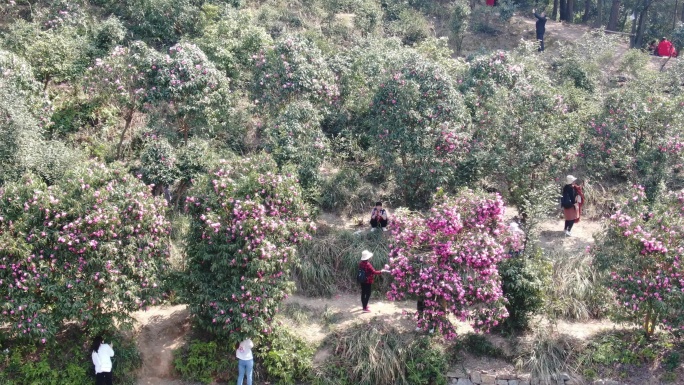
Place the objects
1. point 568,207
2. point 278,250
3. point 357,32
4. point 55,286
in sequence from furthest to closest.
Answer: point 357,32
point 568,207
point 278,250
point 55,286

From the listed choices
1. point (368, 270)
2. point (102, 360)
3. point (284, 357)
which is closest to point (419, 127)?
point (368, 270)

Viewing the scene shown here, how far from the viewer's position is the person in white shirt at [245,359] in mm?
9391

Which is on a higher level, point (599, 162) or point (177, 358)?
point (599, 162)

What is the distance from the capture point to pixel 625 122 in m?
13.2

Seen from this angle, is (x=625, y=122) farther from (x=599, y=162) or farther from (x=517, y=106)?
(x=517, y=106)

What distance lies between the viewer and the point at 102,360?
913 cm

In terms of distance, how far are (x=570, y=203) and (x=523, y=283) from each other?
10.4 ft

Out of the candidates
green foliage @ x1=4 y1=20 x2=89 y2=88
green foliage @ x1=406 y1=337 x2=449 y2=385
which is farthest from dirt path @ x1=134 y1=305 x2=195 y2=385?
green foliage @ x1=4 y1=20 x2=89 y2=88

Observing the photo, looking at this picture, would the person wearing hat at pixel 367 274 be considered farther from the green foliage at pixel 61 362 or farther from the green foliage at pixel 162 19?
the green foliage at pixel 162 19

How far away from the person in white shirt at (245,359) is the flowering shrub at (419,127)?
188 inches

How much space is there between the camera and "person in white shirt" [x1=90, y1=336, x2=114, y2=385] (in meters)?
9.12

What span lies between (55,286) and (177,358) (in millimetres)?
2186

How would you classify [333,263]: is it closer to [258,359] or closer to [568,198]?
[258,359]

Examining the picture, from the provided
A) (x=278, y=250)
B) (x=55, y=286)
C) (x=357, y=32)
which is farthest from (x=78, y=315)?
(x=357, y=32)
